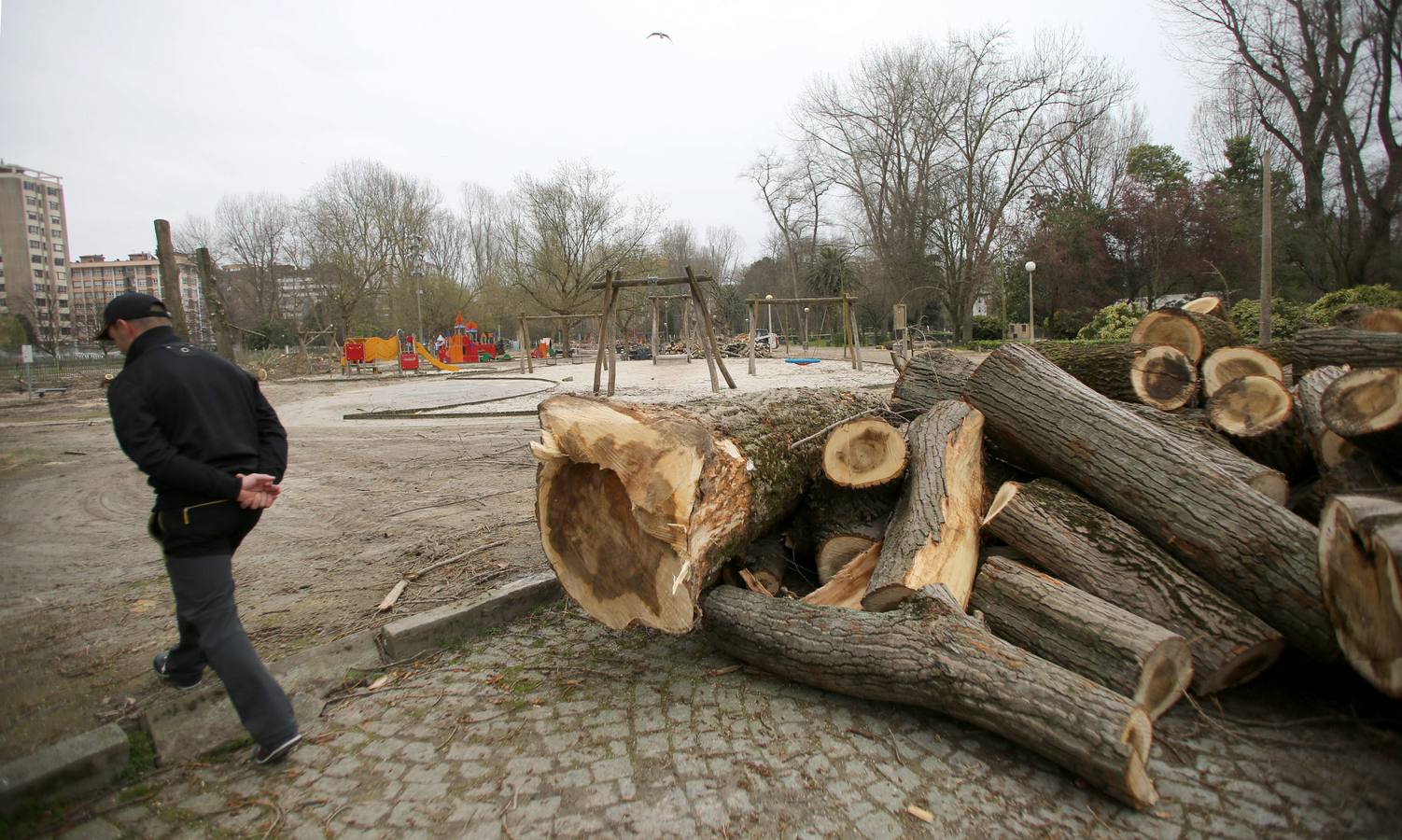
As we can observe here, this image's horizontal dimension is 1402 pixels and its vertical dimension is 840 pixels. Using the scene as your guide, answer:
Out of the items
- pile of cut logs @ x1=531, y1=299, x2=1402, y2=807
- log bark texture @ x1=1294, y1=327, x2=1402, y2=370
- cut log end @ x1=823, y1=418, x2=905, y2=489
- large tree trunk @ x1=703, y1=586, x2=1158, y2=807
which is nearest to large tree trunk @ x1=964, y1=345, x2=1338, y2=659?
pile of cut logs @ x1=531, y1=299, x2=1402, y2=807

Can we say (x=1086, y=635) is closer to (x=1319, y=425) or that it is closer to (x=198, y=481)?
(x=1319, y=425)

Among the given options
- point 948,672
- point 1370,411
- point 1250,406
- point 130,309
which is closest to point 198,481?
point 130,309

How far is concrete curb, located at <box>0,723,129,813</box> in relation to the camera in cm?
221

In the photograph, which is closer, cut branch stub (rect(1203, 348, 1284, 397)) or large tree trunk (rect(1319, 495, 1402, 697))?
large tree trunk (rect(1319, 495, 1402, 697))

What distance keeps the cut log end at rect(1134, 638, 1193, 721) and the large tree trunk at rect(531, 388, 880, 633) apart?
170 cm

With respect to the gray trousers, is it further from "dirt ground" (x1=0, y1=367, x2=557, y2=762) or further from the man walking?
"dirt ground" (x1=0, y1=367, x2=557, y2=762)

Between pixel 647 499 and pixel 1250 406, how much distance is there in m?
3.73

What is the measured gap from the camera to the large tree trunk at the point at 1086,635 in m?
2.66

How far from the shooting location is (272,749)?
252 centimetres

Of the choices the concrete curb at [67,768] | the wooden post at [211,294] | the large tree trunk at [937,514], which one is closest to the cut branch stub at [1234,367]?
the large tree trunk at [937,514]

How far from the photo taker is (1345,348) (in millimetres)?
4555

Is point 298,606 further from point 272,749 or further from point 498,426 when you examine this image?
point 498,426

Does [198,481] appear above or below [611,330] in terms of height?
below

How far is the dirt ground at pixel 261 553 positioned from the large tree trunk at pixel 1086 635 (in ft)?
8.68
